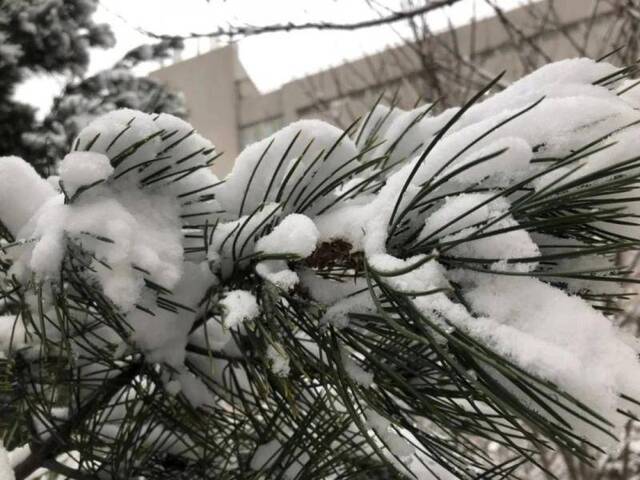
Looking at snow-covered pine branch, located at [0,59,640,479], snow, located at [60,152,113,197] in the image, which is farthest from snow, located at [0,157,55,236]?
snow, located at [60,152,113,197]

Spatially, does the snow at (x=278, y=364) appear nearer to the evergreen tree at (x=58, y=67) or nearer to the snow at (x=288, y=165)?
the snow at (x=288, y=165)

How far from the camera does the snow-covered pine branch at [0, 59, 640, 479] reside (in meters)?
0.33

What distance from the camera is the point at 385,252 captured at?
38cm

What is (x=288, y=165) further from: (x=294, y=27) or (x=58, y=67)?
(x=58, y=67)

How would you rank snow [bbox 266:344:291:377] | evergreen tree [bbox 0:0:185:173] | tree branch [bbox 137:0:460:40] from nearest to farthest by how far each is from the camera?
snow [bbox 266:344:291:377], tree branch [bbox 137:0:460:40], evergreen tree [bbox 0:0:185:173]

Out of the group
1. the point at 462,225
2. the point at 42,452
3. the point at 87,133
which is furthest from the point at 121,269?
the point at 42,452

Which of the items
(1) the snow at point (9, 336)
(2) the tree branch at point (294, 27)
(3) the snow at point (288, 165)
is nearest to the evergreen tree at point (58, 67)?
(2) the tree branch at point (294, 27)

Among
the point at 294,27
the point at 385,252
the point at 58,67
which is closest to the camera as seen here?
the point at 385,252

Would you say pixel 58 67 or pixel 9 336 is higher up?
pixel 58 67

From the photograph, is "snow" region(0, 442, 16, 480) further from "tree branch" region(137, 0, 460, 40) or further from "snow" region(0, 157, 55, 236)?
"tree branch" region(137, 0, 460, 40)

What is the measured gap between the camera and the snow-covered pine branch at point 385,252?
0.33 metres

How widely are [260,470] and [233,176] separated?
11.9 inches

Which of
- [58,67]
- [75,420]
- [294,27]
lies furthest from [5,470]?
[58,67]

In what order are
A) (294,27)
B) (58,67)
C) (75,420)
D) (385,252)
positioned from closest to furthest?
(385,252) < (75,420) < (294,27) < (58,67)
